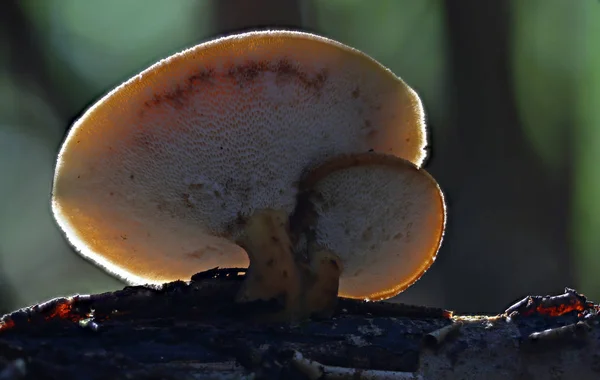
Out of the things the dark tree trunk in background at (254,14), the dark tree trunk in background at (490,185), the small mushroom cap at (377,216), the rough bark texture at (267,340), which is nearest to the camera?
the rough bark texture at (267,340)

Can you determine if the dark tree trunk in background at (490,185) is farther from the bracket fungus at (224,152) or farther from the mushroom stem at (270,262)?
the mushroom stem at (270,262)

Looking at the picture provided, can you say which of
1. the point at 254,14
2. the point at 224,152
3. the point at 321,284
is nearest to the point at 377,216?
the point at 321,284

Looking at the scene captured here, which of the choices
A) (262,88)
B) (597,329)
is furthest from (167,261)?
(597,329)

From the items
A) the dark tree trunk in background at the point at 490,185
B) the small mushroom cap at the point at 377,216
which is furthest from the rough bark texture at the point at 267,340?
the dark tree trunk in background at the point at 490,185

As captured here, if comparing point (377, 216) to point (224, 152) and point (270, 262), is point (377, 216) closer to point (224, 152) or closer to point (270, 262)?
point (270, 262)

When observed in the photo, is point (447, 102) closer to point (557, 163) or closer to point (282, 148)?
point (557, 163)
